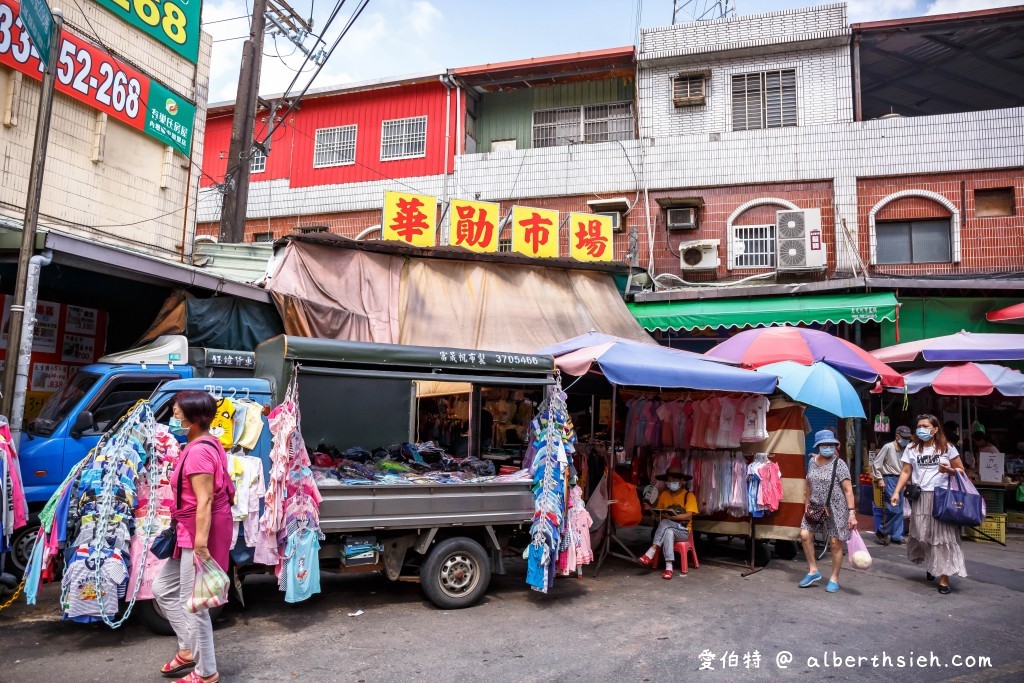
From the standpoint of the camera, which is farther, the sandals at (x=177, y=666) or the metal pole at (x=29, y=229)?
the metal pole at (x=29, y=229)

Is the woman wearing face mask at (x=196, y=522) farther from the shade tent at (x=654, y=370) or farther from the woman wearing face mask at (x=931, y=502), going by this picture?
the woman wearing face mask at (x=931, y=502)

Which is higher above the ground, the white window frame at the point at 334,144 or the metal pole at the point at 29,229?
the white window frame at the point at 334,144

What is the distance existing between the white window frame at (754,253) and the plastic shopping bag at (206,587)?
43.7 feet

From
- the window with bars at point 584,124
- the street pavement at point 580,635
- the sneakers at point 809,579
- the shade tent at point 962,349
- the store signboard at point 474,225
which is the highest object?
the window with bars at point 584,124

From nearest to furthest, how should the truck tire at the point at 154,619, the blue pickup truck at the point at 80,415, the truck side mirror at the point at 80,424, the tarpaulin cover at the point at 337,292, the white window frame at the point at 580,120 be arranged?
the truck tire at the point at 154,619 < the blue pickup truck at the point at 80,415 < the truck side mirror at the point at 80,424 < the tarpaulin cover at the point at 337,292 < the white window frame at the point at 580,120

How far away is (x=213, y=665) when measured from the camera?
446 centimetres

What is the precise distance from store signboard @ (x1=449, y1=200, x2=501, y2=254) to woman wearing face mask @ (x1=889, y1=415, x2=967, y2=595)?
25.5ft

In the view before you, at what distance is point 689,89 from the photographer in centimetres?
1622

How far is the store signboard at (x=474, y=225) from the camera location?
13117mm

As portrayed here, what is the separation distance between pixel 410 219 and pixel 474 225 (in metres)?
1.22

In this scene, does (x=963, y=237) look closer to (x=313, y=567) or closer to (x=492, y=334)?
(x=492, y=334)

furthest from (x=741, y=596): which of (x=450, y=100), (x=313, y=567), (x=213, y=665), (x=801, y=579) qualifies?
(x=450, y=100)

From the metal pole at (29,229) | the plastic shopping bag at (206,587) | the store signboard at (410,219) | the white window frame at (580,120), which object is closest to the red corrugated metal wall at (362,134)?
the white window frame at (580,120)

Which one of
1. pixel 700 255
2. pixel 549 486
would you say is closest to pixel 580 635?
pixel 549 486
